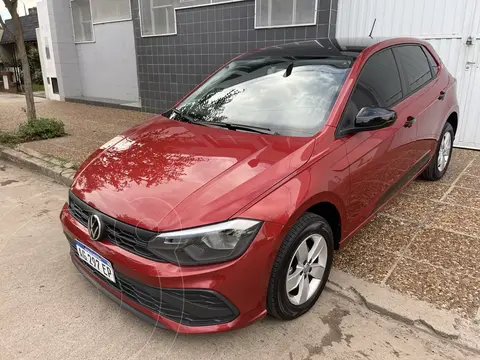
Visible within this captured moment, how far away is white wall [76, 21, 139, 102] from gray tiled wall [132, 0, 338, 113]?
46.6 inches

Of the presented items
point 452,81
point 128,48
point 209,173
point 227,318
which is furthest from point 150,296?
point 128,48

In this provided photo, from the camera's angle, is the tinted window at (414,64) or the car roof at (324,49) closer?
the car roof at (324,49)

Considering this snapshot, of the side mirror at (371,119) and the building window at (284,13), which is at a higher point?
the building window at (284,13)

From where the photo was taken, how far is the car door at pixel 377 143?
2.82 meters

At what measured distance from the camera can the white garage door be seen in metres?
5.68

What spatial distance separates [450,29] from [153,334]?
5.84 m

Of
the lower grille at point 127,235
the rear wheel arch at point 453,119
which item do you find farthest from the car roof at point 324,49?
the lower grille at point 127,235

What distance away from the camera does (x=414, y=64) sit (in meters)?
3.89

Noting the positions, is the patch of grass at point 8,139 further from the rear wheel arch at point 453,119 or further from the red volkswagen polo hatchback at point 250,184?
the rear wheel arch at point 453,119

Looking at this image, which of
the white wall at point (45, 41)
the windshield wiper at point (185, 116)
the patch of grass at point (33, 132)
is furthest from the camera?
the white wall at point (45, 41)

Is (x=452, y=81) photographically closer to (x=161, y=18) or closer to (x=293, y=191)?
(x=293, y=191)

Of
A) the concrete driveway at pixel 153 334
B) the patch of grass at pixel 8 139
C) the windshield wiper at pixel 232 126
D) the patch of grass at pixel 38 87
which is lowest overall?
the patch of grass at pixel 38 87

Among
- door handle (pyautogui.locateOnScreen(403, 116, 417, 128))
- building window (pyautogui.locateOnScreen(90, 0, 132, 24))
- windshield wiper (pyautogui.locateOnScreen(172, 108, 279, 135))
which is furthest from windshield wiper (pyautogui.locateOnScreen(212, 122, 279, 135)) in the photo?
building window (pyautogui.locateOnScreen(90, 0, 132, 24))

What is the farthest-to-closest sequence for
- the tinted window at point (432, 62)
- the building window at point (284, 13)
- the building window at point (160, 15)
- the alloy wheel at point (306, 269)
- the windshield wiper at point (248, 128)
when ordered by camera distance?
the building window at point (160, 15) → the building window at point (284, 13) → the tinted window at point (432, 62) → the windshield wiper at point (248, 128) → the alloy wheel at point (306, 269)
